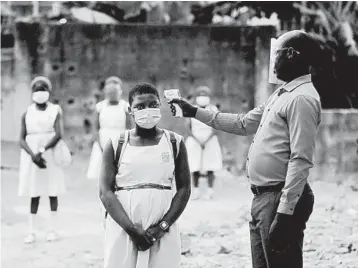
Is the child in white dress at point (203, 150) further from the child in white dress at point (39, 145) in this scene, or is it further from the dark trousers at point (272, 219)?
the dark trousers at point (272, 219)

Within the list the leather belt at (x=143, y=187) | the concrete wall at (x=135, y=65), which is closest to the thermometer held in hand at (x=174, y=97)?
the leather belt at (x=143, y=187)

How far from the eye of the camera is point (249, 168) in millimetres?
3502

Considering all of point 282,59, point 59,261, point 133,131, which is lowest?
point 59,261

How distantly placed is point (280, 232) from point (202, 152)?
594 cm

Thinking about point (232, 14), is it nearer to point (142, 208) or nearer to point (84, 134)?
point (84, 134)

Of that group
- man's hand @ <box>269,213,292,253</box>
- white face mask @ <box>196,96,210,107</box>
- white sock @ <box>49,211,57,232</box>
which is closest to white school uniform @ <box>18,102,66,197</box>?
white sock @ <box>49,211,57,232</box>

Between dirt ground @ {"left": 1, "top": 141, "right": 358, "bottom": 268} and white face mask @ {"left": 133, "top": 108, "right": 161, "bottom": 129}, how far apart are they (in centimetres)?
226

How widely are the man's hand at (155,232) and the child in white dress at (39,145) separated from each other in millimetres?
3334

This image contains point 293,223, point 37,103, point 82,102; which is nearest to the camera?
point 293,223

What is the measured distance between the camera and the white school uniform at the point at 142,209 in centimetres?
352

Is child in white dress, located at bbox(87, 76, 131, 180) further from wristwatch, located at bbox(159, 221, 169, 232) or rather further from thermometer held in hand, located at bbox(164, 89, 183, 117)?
wristwatch, located at bbox(159, 221, 169, 232)

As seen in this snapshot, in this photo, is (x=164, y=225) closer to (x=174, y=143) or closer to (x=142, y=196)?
(x=142, y=196)

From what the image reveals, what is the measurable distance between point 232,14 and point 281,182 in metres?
8.32

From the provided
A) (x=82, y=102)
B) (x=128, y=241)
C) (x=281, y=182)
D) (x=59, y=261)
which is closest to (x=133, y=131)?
(x=128, y=241)
